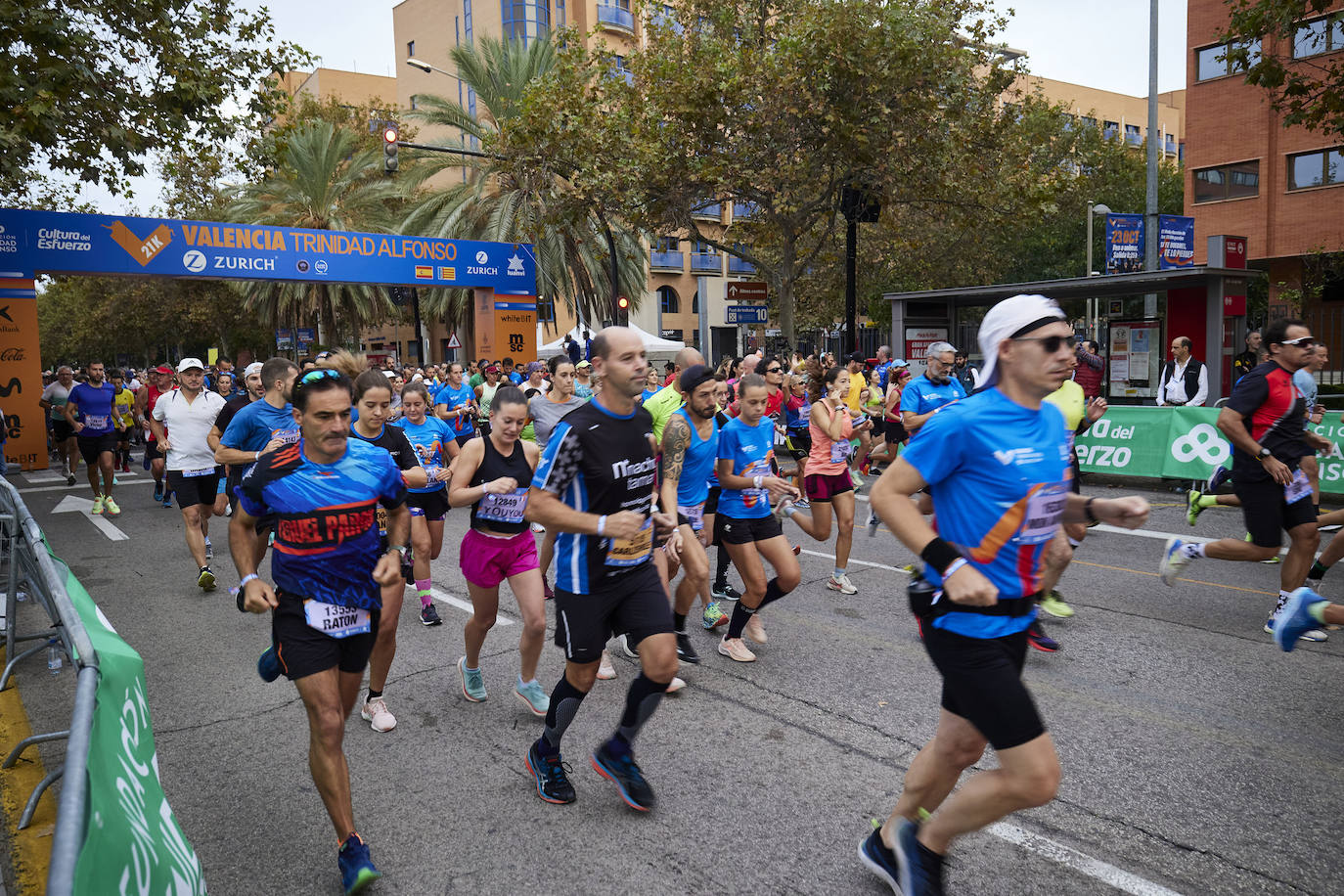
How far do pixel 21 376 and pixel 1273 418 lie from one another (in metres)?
22.1

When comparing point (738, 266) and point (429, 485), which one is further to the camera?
point (738, 266)

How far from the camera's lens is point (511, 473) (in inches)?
209

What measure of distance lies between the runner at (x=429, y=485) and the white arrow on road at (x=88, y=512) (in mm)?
6252

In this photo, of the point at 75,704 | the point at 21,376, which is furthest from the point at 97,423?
the point at 75,704

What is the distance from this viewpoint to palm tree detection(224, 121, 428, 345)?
103ft

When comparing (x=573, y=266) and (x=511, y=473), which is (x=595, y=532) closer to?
(x=511, y=473)

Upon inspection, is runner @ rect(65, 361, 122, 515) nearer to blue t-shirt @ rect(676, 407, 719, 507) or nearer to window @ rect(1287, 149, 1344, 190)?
blue t-shirt @ rect(676, 407, 719, 507)

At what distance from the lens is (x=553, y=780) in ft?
13.0

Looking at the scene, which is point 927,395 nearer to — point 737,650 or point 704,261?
point 737,650

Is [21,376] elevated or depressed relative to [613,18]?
depressed

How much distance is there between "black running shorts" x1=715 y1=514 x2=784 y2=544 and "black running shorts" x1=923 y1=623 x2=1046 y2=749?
2.87 m

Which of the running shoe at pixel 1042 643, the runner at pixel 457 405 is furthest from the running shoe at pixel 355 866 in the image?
the runner at pixel 457 405

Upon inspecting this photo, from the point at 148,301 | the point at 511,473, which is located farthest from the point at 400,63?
the point at 511,473

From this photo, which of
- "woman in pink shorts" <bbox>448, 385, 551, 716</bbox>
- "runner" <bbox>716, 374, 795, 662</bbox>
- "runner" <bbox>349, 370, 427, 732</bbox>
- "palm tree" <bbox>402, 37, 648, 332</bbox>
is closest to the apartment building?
"palm tree" <bbox>402, 37, 648, 332</bbox>
